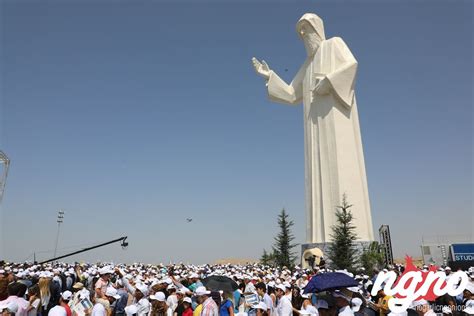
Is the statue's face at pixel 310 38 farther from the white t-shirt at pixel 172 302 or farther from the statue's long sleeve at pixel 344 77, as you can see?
the white t-shirt at pixel 172 302

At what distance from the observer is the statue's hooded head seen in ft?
104

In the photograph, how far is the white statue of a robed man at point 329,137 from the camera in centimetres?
2825

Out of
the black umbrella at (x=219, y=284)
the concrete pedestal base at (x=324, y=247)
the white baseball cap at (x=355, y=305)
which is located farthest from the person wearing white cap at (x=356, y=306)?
the concrete pedestal base at (x=324, y=247)

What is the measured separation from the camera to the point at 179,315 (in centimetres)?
816

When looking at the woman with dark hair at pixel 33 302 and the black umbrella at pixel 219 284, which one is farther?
the black umbrella at pixel 219 284

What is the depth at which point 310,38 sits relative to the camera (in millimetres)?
31984

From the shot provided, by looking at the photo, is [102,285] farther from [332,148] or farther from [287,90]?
[287,90]

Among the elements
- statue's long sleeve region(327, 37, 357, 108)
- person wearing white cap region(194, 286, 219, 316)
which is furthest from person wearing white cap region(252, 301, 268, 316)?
statue's long sleeve region(327, 37, 357, 108)

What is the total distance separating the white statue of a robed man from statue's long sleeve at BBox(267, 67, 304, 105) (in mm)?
1379

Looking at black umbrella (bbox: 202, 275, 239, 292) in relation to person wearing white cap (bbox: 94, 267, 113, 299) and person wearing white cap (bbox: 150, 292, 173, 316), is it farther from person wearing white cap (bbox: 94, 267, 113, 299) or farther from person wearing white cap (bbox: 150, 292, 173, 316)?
person wearing white cap (bbox: 94, 267, 113, 299)

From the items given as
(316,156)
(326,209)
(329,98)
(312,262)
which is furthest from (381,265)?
(329,98)

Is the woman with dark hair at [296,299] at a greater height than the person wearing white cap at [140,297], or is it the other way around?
the person wearing white cap at [140,297]

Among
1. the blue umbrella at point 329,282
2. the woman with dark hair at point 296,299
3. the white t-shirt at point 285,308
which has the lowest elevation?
the woman with dark hair at point 296,299

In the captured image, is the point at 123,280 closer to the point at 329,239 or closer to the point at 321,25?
the point at 329,239
